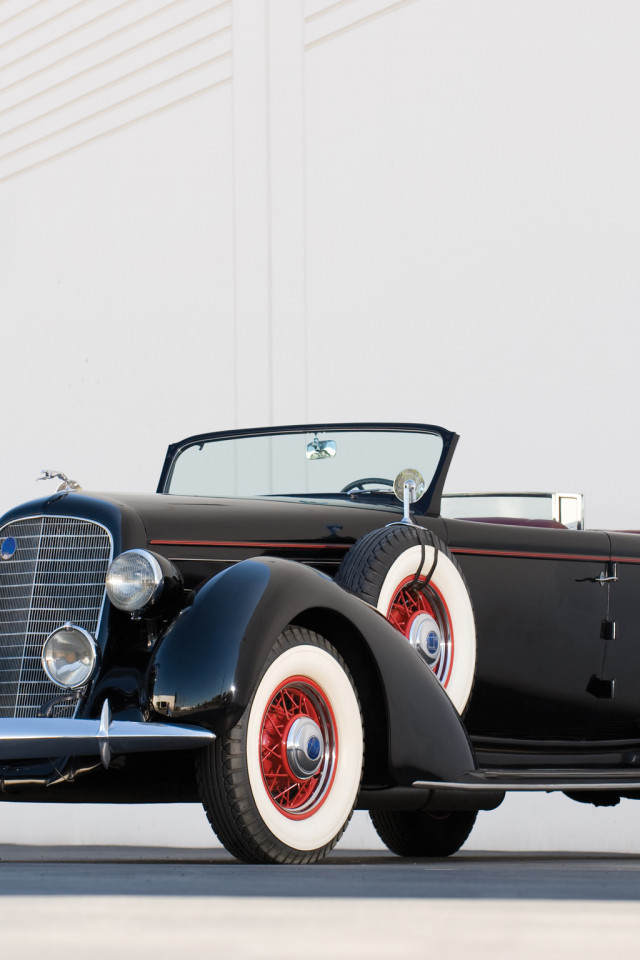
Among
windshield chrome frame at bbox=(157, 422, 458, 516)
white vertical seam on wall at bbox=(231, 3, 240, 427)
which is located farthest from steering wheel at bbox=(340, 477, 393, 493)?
white vertical seam on wall at bbox=(231, 3, 240, 427)

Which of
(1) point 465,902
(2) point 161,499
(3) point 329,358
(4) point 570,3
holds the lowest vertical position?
(1) point 465,902

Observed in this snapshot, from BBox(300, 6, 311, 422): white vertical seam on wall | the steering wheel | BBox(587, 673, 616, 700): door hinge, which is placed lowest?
BBox(587, 673, 616, 700): door hinge

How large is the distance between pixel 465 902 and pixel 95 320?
917 centimetres

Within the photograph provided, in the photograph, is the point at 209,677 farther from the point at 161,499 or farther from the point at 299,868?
the point at 161,499

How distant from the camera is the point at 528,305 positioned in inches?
315

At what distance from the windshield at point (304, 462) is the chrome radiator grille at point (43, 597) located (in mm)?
978

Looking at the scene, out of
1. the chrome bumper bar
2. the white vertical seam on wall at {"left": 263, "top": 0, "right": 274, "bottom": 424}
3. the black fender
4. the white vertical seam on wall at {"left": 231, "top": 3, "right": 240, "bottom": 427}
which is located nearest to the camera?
the chrome bumper bar

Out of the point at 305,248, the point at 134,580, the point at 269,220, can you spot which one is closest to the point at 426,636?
the point at 134,580

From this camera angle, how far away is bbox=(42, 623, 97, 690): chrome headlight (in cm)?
400

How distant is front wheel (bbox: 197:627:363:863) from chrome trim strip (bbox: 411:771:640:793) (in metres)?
0.27

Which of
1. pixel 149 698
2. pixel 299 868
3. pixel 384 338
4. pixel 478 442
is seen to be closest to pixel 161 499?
pixel 149 698

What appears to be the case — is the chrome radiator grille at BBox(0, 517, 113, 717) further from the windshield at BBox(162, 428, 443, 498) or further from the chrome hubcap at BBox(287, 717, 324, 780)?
the windshield at BBox(162, 428, 443, 498)

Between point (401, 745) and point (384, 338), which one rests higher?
point (384, 338)

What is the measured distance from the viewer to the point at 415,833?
559cm
